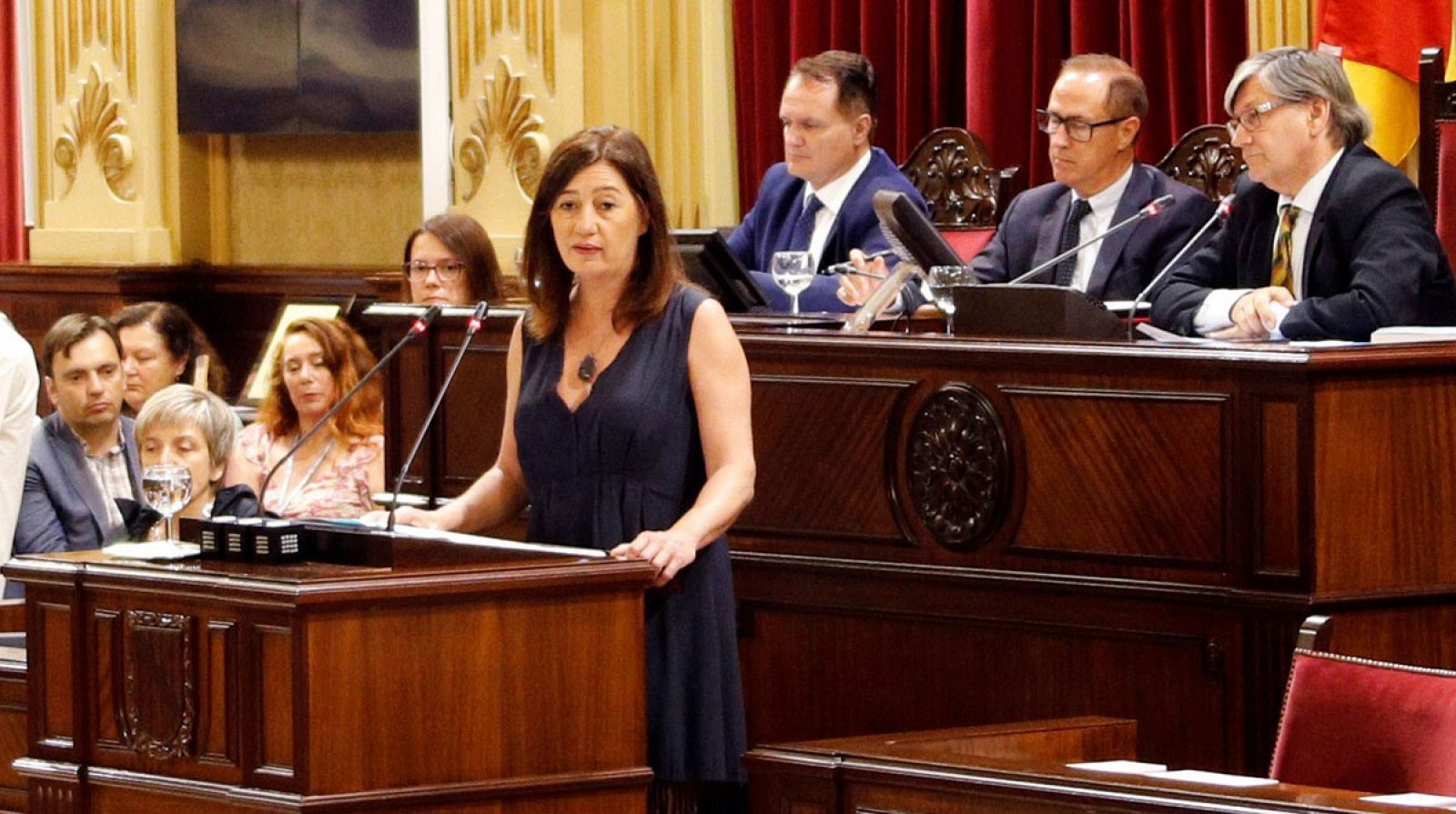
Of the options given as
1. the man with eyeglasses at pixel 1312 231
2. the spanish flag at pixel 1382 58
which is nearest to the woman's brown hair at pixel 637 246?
the man with eyeglasses at pixel 1312 231

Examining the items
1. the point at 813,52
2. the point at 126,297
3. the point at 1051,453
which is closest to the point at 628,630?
the point at 1051,453

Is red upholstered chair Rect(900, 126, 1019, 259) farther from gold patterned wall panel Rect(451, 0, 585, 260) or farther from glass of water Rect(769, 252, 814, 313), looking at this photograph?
gold patterned wall panel Rect(451, 0, 585, 260)

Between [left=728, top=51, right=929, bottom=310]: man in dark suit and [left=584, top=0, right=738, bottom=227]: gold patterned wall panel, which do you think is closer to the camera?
[left=728, top=51, right=929, bottom=310]: man in dark suit

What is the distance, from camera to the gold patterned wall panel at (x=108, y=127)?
8664 millimetres

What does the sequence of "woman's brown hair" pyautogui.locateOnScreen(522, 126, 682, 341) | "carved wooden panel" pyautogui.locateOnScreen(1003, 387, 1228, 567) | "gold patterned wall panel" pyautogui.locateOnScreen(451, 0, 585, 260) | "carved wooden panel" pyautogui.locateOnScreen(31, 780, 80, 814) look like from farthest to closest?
"gold patterned wall panel" pyautogui.locateOnScreen(451, 0, 585, 260)
"carved wooden panel" pyautogui.locateOnScreen(1003, 387, 1228, 567)
"woman's brown hair" pyautogui.locateOnScreen(522, 126, 682, 341)
"carved wooden panel" pyautogui.locateOnScreen(31, 780, 80, 814)

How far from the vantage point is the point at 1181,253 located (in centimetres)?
481

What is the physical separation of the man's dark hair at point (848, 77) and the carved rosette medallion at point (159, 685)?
2.81m

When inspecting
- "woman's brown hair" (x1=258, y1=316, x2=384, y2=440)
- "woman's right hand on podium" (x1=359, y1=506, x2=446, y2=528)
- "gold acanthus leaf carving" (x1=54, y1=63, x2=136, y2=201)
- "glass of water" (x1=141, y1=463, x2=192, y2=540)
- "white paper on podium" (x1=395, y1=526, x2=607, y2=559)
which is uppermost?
"gold acanthus leaf carving" (x1=54, y1=63, x2=136, y2=201)

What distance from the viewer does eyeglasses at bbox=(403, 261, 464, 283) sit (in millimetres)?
5957

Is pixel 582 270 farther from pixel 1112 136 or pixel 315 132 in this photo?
pixel 315 132

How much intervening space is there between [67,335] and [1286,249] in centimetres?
278

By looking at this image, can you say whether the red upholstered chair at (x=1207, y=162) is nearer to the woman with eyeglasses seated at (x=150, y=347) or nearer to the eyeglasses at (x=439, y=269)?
the eyeglasses at (x=439, y=269)

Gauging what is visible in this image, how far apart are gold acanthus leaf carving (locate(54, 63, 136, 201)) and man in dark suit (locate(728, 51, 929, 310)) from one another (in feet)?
12.1

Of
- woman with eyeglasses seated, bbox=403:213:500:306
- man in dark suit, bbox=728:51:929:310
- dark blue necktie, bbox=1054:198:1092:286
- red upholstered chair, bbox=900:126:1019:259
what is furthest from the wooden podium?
red upholstered chair, bbox=900:126:1019:259
